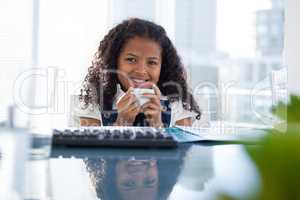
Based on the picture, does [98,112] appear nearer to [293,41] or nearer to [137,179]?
[137,179]

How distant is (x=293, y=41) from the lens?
106 inches

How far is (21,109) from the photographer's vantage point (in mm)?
411

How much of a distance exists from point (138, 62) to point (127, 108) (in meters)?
0.25

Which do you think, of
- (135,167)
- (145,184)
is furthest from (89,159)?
(145,184)

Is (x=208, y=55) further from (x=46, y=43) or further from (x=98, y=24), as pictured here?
(x=46, y=43)

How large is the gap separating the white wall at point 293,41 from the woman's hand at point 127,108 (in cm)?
150

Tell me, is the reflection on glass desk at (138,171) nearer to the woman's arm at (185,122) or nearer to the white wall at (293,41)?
the woman's arm at (185,122)

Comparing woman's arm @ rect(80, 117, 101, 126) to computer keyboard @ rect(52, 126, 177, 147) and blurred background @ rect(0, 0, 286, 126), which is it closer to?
computer keyboard @ rect(52, 126, 177, 147)

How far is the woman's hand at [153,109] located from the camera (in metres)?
1.43

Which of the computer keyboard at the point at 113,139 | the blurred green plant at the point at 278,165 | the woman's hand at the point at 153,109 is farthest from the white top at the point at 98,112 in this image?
the blurred green plant at the point at 278,165

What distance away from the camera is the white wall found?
8.72 feet

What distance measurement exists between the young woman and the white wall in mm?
1167

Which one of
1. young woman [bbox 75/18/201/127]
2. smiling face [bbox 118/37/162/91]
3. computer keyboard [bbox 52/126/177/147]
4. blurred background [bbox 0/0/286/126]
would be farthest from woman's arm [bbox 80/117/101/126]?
blurred background [bbox 0/0/286/126]

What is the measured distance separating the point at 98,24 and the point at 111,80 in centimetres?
148
